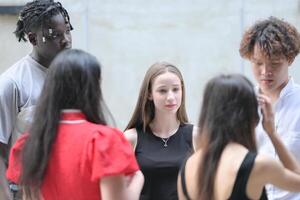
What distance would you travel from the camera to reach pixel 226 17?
5.90 meters

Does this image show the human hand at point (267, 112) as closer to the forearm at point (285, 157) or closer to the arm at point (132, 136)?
the forearm at point (285, 157)

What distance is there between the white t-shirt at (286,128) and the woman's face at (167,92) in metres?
0.56

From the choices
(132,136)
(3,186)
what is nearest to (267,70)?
→ (132,136)

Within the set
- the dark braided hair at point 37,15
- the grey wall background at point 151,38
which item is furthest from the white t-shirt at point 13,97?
the grey wall background at point 151,38

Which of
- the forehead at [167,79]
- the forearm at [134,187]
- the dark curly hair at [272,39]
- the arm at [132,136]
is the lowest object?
the arm at [132,136]

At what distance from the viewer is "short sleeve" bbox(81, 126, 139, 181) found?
2098 millimetres

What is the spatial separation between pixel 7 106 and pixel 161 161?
87cm

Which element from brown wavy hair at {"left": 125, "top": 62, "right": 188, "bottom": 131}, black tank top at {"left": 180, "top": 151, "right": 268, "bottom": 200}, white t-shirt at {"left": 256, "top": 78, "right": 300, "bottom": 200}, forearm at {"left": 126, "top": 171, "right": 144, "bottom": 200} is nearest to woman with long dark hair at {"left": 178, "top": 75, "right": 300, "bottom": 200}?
black tank top at {"left": 180, "top": 151, "right": 268, "bottom": 200}

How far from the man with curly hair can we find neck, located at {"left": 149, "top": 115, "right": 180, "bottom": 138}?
606mm

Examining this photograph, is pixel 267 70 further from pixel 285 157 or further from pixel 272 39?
pixel 285 157

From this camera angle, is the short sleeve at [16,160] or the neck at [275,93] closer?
the short sleeve at [16,160]

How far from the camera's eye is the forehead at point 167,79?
3.27 metres

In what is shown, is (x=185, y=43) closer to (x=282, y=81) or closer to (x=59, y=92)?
(x=282, y=81)

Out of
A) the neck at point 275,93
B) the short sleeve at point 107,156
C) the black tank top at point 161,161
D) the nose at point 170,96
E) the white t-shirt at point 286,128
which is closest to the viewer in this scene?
the short sleeve at point 107,156
